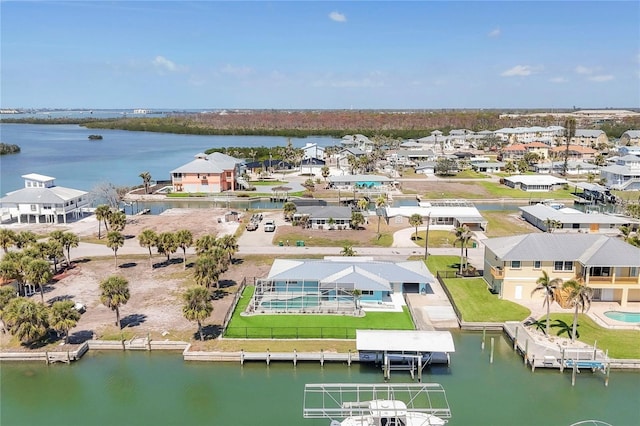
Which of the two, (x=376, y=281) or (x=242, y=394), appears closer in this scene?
(x=242, y=394)

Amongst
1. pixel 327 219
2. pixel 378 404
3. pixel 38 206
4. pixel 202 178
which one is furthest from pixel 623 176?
pixel 38 206

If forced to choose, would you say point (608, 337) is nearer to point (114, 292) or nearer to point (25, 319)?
point (114, 292)

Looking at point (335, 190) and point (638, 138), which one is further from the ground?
point (638, 138)

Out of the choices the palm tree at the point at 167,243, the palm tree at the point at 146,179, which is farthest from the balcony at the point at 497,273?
the palm tree at the point at 146,179

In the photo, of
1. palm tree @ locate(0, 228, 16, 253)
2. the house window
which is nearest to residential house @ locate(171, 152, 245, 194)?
palm tree @ locate(0, 228, 16, 253)

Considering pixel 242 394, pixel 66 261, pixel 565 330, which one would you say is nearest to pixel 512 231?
pixel 565 330

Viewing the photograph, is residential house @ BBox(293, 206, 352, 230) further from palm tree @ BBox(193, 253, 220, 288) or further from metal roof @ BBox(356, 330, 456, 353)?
metal roof @ BBox(356, 330, 456, 353)

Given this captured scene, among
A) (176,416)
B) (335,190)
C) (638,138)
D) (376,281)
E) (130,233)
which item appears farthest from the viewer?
(638,138)

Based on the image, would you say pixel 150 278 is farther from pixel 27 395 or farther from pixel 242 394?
pixel 242 394
